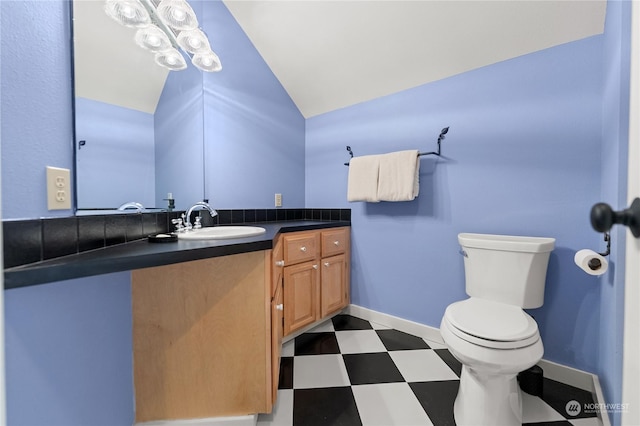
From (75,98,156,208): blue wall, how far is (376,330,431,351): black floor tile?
1678 mm

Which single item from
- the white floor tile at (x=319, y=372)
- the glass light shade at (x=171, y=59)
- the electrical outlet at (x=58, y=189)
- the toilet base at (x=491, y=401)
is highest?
the glass light shade at (x=171, y=59)

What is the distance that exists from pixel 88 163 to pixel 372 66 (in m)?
1.75

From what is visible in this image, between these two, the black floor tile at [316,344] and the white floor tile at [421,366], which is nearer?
the white floor tile at [421,366]

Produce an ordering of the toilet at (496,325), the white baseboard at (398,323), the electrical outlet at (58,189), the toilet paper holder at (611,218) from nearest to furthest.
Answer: the toilet paper holder at (611,218), the electrical outlet at (58,189), the toilet at (496,325), the white baseboard at (398,323)

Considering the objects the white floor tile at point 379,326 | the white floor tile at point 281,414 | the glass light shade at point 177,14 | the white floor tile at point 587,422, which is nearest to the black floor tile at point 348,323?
the white floor tile at point 379,326

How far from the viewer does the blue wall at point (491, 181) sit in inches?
50.9

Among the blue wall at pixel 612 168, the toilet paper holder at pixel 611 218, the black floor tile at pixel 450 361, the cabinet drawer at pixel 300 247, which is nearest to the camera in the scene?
the toilet paper holder at pixel 611 218

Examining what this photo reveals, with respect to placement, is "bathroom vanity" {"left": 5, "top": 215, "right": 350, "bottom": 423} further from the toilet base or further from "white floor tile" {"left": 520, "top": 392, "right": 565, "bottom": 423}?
"white floor tile" {"left": 520, "top": 392, "right": 565, "bottom": 423}

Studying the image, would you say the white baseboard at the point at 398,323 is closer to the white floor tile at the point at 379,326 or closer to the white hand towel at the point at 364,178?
the white floor tile at the point at 379,326

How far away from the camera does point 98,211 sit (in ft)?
3.10

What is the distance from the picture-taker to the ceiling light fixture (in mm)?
Result: 1131

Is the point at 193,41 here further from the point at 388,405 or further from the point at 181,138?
the point at 388,405

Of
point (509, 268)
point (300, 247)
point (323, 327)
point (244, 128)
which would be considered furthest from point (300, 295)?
point (244, 128)

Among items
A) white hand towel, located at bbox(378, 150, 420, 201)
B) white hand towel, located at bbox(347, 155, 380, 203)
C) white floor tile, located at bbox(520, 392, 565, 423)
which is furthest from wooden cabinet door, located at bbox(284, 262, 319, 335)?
white floor tile, located at bbox(520, 392, 565, 423)
